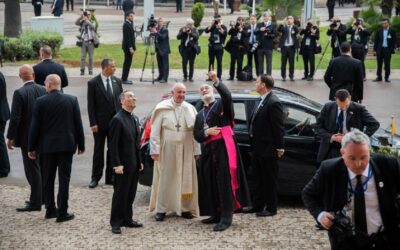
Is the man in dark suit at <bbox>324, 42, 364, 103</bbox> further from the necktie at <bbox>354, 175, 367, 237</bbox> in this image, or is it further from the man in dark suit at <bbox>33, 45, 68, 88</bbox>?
the necktie at <bbox>354, 175, 367, 237</bbox>

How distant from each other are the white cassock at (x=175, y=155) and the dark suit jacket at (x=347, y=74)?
4.81m

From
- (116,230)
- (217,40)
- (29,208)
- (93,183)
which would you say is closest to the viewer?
(116,230)

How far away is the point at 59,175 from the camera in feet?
36.9

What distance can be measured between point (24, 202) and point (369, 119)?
16.0 ft

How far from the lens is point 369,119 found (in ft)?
37.2

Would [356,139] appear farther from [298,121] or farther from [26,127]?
[26,127]

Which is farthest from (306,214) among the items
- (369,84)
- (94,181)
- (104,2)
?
(104,2)

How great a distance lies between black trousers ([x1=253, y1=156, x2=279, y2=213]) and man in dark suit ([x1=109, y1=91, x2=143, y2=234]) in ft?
5.59

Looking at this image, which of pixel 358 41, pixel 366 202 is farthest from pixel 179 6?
pixel 366 202

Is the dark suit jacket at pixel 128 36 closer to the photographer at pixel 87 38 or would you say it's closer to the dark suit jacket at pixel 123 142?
the photographer at pixel 87 38

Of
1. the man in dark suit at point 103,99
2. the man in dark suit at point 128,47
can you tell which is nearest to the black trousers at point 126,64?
the man in dark suit at point 128,47

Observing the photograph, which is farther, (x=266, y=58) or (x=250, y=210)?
(x=266, y=58)

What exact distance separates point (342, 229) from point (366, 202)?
308 mm

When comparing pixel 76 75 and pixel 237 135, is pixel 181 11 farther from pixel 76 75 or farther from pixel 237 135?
pixel 237 135
